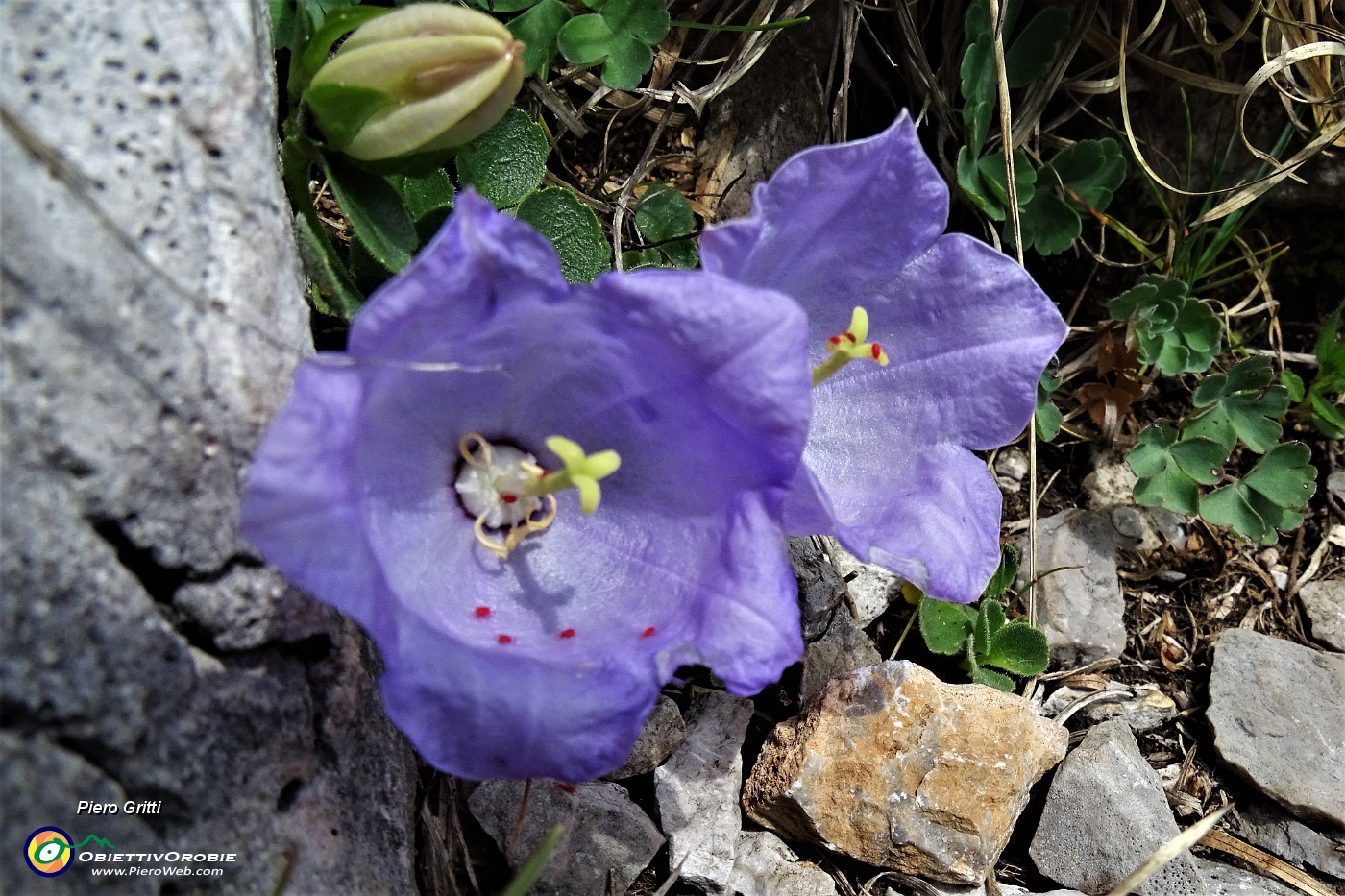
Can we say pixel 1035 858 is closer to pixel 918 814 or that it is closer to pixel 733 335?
pixel 918 814

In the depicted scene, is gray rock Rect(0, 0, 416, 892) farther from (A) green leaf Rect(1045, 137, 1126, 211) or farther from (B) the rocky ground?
(A) green leaf Rect(1045, 137, 1126, 211)

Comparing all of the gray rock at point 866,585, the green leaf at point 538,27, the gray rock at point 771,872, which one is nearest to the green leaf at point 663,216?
the green leaf at point 538,27

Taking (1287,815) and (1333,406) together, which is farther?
(1333,406)

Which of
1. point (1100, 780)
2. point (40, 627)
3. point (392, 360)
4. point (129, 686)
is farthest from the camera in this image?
point (1100, 780)

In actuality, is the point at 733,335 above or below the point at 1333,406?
above

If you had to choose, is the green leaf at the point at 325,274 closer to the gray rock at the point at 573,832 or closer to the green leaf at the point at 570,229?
the green leaf at the point at 570,229

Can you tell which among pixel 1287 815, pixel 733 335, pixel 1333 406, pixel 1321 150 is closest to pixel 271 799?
pixel 733 335

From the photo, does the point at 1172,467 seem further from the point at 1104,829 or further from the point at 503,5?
the point at 503,5
